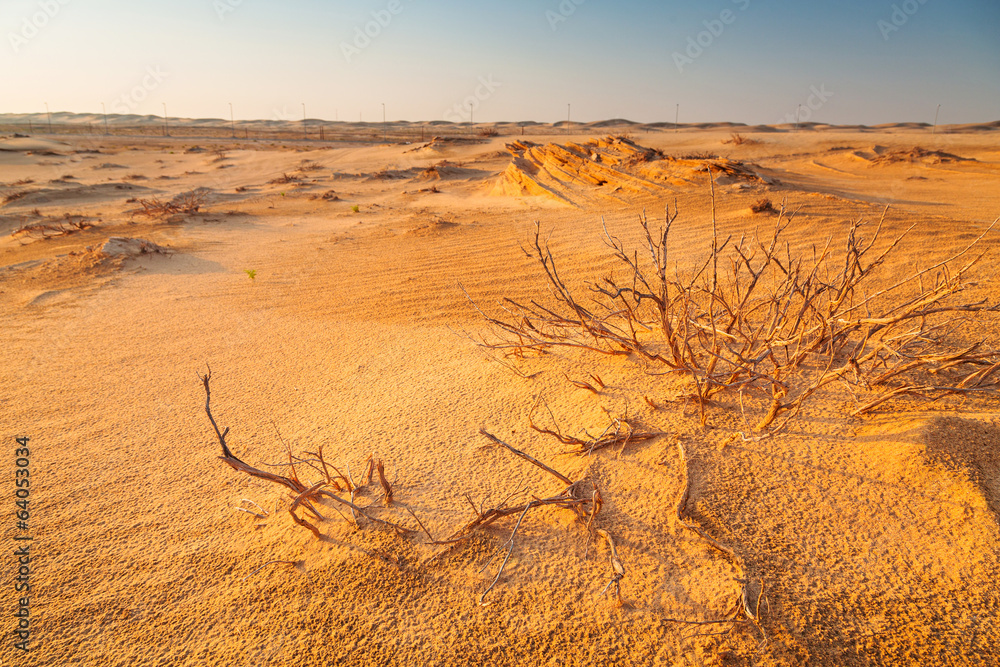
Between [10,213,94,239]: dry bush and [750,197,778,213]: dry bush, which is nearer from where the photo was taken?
[750,197,778,213]: dry bush

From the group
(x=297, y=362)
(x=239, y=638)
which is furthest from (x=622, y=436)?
(x=297, y=362)

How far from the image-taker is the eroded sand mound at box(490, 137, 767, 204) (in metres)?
6.89

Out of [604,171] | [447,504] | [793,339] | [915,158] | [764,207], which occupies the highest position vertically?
[915,158]

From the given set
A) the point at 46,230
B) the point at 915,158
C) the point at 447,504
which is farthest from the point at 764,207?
the point at 915,158

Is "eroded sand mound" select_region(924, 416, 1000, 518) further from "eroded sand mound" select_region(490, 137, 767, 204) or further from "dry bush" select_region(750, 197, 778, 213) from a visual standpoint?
"eroded sand mound" select_region(490, 137, 767, 204)

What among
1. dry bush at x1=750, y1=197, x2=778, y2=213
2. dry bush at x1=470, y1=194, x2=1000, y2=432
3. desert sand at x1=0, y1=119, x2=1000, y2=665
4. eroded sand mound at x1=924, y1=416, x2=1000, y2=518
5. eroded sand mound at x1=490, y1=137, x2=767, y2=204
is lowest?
desert sand at x1=0, y1=119, x2=1000, y2=665

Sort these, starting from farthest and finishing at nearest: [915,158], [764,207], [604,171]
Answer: [915,158]
[604,171]
[764,207]

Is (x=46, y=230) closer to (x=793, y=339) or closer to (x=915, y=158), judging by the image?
(x=793, y=339)

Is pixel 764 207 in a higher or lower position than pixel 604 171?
lower

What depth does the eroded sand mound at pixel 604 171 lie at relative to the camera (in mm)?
6891

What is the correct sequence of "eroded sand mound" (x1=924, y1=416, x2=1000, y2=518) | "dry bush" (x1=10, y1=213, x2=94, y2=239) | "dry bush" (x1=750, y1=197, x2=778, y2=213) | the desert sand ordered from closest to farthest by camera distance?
1. the desert sand
2. "eroded sand mound" (x1=924, y1=416, x2=1000, y2=518)
3. "dry bush" (x1=750, y1=197, x2=778, y2=213)
4. "dry bush" (x1=10, y1=213, x2=94, y2=239)

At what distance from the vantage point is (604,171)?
7.87 meters

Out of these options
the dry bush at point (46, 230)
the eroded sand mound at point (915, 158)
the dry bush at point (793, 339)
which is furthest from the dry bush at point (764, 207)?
the eroded sand mound at point (915, 158)

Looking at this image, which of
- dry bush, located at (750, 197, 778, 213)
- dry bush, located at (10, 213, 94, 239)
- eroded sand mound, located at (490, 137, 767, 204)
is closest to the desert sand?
dry bush, located at (750, 197, 778, 213)
